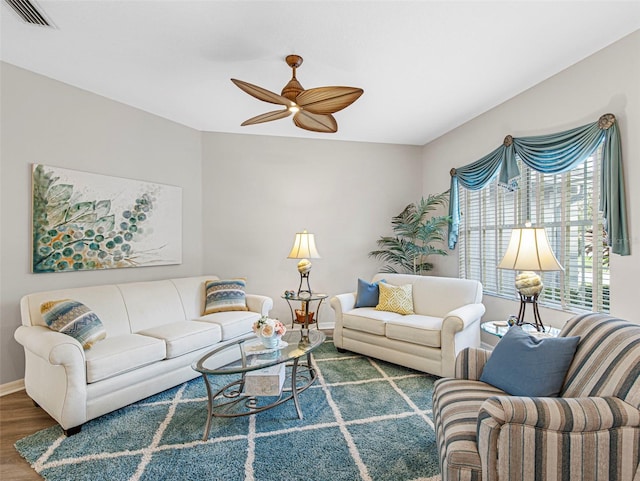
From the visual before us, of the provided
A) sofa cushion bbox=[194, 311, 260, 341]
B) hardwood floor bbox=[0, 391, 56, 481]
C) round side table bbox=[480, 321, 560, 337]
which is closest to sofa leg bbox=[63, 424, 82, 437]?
hardwood floor bbox=[0, 391, 56, 481]

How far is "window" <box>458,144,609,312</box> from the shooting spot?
A: 2682 millimetres

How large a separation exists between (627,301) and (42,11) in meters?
4.53

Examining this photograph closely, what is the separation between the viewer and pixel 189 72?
2922 millimetres

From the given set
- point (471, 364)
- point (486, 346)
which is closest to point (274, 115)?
point (471, 364)

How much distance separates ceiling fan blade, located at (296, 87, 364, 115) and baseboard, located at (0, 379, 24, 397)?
3.40 m

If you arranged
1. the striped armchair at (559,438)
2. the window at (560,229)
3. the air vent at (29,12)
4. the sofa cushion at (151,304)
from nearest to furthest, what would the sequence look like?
the striped armchair at (559,438), the air vent at (29,12), the window at (560,229), the sofa cushion at (151,304)

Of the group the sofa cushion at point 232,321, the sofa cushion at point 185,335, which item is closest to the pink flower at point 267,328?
the sofa cushion at point 185,335

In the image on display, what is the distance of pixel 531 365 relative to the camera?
1.64 meters

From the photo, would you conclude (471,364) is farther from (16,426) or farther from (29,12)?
(29,12)

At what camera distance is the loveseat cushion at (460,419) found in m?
1.29

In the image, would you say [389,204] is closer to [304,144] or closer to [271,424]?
[304,144]

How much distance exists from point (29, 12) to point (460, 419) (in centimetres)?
351

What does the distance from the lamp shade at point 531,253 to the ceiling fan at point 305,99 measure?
158cm

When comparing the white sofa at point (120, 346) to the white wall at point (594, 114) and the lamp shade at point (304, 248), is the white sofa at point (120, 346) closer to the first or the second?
the lamp shade at point (304, 248)
